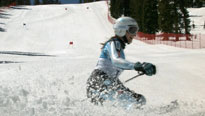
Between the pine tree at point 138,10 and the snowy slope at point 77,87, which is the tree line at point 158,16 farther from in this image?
the snowy slope at point 77,87

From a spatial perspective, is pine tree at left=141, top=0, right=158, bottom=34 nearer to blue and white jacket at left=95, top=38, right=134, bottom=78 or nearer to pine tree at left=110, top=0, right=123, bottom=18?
pine tree at left=110, top=0, right=123, bottom=18

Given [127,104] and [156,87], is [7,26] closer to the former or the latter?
[156,87]

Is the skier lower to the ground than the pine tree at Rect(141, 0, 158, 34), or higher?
higher

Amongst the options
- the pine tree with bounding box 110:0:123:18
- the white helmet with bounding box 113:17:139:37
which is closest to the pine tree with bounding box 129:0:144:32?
the pine tree with bounding box 110:0:123:18

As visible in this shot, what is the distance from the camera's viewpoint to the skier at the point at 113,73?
172 inches

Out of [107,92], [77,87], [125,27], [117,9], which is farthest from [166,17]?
[107,92]

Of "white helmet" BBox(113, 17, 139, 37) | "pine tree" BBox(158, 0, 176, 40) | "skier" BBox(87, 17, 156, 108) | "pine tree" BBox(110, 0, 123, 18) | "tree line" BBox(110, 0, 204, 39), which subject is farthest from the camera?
"pine tree" BBox(110, 0, 123, 18)

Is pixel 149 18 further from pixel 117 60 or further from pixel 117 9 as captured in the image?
pixel 117 60

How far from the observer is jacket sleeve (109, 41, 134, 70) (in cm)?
417

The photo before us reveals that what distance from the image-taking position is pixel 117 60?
4.22m

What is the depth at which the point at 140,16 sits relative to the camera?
203 feet

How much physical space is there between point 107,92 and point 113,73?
0.27 meters

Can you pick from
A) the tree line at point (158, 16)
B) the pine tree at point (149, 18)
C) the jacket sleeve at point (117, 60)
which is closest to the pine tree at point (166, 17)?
the tree line at point (158, 16)

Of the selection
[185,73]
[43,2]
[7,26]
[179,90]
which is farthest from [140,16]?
[43,2]
